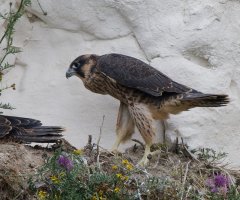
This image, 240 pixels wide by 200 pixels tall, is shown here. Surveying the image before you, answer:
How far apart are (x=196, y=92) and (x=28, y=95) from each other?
1.28 meters

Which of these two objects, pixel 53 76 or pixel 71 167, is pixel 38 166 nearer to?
pixel 71 167

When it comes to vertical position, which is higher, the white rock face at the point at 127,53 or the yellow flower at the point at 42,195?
the white rock face at the point at 127,53

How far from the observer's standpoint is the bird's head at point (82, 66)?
656 centimetres

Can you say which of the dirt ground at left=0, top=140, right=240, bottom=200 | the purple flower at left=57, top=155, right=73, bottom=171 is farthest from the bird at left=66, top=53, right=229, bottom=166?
the purple flower at left=57, top=155, right=73, bottom=171

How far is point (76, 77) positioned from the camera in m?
6.94

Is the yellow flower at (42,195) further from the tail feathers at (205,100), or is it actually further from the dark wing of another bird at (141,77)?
the tail feathers at (205,100)

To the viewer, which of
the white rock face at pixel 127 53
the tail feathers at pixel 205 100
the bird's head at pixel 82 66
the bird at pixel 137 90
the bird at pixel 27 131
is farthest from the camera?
the white rock face at pixel 127 53

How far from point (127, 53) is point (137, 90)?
46 cm

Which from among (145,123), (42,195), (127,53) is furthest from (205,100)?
(42,195)

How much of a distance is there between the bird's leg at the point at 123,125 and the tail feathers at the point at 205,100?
1.54 ft

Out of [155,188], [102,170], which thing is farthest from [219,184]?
[102,170]

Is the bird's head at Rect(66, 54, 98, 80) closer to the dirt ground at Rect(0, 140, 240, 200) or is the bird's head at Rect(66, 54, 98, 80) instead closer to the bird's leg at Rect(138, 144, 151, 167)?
the dirt ground at Rect(0, 140, 240, 200)

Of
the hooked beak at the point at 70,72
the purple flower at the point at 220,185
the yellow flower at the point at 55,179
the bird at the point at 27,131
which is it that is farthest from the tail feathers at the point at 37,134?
the purple flower at the point at 220,185

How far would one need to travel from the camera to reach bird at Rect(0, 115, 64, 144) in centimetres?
600
